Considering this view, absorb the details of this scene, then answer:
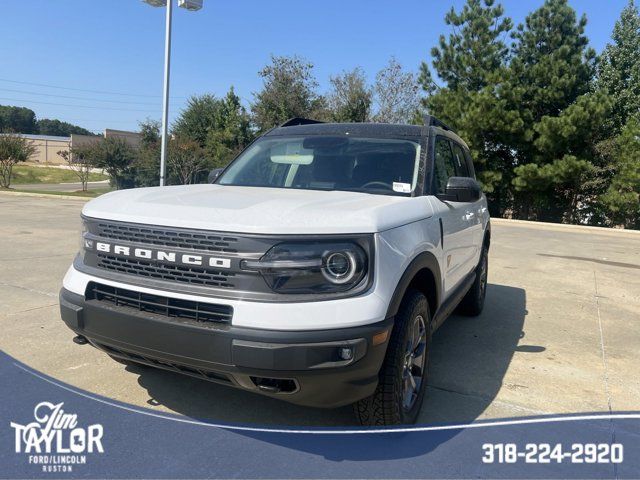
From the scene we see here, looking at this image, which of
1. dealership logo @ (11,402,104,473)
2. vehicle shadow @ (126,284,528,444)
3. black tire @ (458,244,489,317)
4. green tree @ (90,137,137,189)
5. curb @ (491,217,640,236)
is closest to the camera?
dealership logo @ (11,402,104,473)

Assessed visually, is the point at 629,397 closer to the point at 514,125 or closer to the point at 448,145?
the point at 448,145

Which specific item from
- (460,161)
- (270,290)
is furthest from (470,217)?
(270,290)

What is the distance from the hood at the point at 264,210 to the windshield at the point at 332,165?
0.31 meters

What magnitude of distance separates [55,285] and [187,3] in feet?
41.6

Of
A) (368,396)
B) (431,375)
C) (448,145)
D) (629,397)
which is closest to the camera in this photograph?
(368,396)

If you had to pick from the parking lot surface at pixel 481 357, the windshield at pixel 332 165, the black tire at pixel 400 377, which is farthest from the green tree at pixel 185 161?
the black tire at pixel 400 377

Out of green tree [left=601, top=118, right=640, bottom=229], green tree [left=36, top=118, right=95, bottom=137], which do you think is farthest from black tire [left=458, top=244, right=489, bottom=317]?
green tree [left=36, top=118, right=95, bottom=137]

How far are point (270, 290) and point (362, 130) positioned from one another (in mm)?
2054

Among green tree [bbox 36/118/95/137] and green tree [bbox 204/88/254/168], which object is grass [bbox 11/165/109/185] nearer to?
green tree [bbox 204/88/254/168]

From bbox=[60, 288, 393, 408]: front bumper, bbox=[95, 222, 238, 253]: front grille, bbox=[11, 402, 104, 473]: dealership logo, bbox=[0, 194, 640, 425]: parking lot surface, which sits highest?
bbox=[95, 222, 238, 253]: front grille

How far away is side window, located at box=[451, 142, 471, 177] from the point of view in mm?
4785

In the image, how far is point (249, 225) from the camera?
2410 millimetres

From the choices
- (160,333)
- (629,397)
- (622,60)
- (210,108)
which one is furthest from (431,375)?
(210,108)

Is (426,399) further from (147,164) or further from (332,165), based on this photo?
(147,164)
